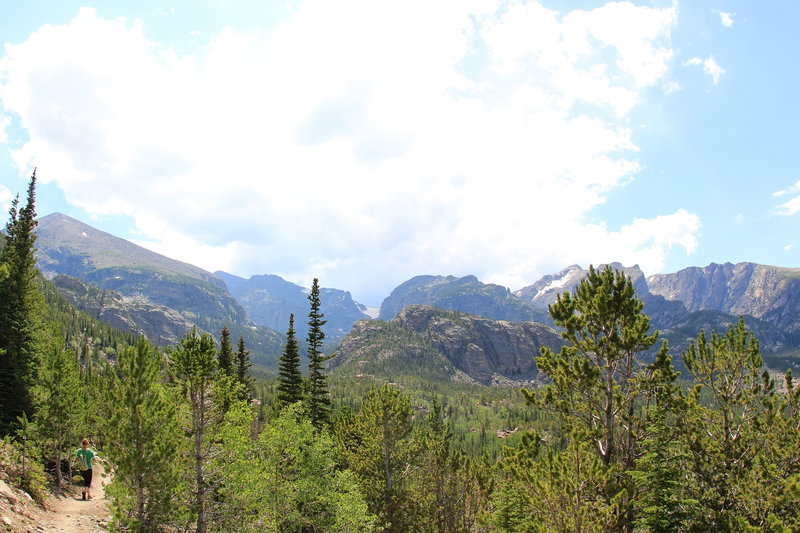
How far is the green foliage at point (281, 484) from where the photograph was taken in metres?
18.7

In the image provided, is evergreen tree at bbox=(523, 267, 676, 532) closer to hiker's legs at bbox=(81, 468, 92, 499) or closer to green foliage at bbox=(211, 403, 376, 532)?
green foliage at bbox=(211, 403, 376, 532)

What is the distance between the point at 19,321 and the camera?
33406 mm

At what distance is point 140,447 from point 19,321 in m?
28.8

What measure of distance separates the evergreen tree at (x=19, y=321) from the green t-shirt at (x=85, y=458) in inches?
303

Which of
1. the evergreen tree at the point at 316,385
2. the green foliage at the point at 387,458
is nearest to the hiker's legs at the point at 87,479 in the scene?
the green foliage at the point at 387,458

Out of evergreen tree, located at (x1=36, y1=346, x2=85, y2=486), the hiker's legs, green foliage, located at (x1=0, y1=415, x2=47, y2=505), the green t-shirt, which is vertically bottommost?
the hiker's legs

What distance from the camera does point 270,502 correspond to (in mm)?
23141

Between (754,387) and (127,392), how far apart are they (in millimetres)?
25152

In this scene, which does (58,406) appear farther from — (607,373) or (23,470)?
(607,373)

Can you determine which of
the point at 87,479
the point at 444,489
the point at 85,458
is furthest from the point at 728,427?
the point at 87,479

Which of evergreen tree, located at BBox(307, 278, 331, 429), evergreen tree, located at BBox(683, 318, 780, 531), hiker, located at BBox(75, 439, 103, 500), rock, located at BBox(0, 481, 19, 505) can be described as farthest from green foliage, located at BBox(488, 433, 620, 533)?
evergreen tree, located at BBox(307, 278, 331, 429)

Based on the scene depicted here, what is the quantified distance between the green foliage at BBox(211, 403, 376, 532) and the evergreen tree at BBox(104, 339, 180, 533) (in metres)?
3.02

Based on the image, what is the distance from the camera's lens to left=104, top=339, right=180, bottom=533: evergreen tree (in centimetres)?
1443

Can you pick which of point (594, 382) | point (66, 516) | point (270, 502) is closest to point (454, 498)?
point (270, 502)
